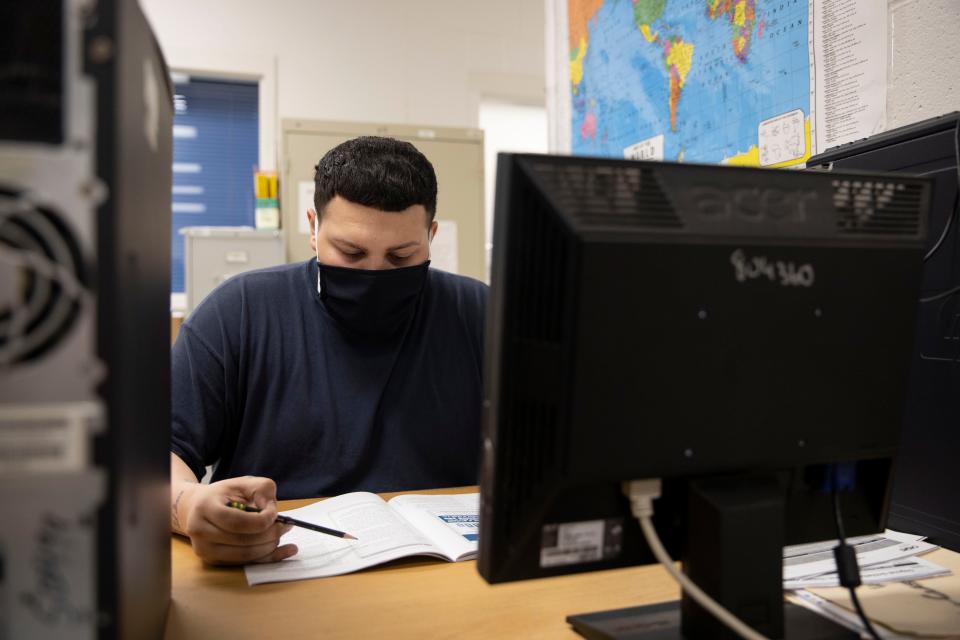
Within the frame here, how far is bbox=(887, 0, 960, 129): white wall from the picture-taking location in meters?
1.07

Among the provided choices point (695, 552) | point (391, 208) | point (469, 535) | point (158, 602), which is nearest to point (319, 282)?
point (391, 208)

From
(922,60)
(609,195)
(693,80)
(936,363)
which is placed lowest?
(936,363)

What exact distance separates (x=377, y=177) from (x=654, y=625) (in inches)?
32.4

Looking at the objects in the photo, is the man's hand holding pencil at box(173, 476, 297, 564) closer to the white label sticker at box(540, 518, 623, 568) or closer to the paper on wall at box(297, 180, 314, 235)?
the white label sticker at box(540, 518, 623, 568)

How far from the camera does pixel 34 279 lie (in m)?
0.34

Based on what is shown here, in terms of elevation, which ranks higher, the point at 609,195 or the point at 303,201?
the point at 303,201

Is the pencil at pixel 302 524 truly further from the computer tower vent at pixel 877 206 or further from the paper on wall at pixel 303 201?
the paper on wall at pixel 303 201

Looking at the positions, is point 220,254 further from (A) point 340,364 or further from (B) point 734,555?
(B) point 734,555

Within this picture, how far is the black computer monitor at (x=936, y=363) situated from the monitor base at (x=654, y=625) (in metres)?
0.28

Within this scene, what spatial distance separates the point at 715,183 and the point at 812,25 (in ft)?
3.01

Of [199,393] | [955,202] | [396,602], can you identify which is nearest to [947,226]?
[955,202]

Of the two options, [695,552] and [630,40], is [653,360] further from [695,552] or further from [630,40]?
[630,40]

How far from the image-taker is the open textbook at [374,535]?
0.77 meters

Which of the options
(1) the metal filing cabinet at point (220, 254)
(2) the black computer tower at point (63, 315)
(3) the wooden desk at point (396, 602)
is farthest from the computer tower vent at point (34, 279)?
(1) the metal filing cabinet at point (220, 254)
